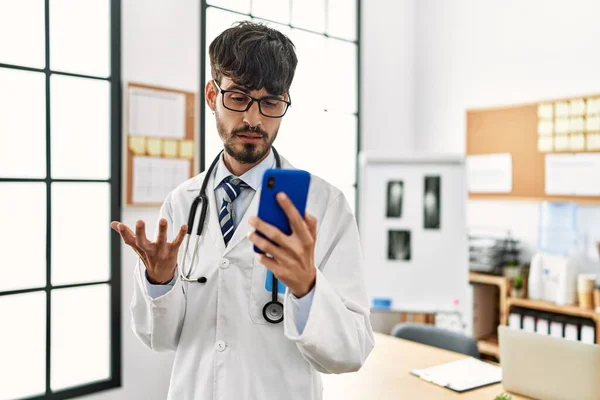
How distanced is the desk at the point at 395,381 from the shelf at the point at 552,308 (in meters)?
1.18

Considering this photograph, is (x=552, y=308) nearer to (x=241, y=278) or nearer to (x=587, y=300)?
(x=587, y=300)

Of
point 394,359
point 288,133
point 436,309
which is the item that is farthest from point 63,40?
point 436,309

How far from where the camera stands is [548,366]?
1.65 meters

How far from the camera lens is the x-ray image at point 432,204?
3291mm

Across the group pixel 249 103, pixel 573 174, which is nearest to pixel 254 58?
pixel 249 103

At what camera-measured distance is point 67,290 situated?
2531mm

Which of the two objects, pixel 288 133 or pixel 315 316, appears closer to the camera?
pixel 315 316

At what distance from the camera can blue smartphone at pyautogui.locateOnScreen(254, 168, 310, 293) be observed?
866 mm

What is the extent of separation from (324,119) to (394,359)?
6.60ft

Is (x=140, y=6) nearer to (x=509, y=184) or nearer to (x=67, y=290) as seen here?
(x=67, y=290)

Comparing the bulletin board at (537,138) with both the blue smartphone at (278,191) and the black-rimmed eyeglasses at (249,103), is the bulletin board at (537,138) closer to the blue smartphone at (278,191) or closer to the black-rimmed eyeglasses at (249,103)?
the black-rimmed eyeglasses at (249,103)

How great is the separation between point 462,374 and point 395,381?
0.28m

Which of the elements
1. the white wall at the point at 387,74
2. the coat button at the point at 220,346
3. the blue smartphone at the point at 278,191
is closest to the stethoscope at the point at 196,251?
the coat button at the point at 220,346

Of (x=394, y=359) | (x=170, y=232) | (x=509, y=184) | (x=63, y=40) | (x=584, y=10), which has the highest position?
(x=584, y=10)
